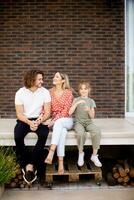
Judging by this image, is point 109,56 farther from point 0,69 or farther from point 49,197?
point 49,197

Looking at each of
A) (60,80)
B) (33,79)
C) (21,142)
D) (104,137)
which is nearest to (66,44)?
(60,80)

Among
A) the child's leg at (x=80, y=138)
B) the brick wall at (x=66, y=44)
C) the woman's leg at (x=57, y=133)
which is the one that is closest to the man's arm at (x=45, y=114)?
the woman's leg at (x=57, y=133)

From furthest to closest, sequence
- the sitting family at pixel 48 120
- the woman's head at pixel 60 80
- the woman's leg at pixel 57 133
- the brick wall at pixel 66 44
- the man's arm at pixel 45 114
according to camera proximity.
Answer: the brick wall at pixel 66 44
the woman's head at pixel 60 80
the man's arm at pixel 45 114
the sitting family at pixel 48 120
the woman's leg at pixel 57 133

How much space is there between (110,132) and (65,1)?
9.18 ft

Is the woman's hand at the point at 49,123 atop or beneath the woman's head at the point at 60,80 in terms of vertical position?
beneath

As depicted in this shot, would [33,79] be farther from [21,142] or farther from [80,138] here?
[80,138]

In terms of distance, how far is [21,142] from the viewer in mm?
5258

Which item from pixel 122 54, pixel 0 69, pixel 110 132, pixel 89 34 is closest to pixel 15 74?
pixel 0 69

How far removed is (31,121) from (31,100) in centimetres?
30

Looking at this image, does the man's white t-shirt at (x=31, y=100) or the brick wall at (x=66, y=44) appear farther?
the brick wall at (x=66, y=44)

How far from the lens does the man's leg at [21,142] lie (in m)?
5.25

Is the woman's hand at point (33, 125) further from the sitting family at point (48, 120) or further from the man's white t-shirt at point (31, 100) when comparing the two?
the man's white t-shirt at point (31, 100)

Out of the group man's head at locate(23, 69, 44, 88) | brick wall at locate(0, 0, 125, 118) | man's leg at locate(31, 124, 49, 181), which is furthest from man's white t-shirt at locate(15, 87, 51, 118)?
brick wall at locate(0, 0, 125, 118)

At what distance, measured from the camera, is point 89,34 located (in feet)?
23.7
